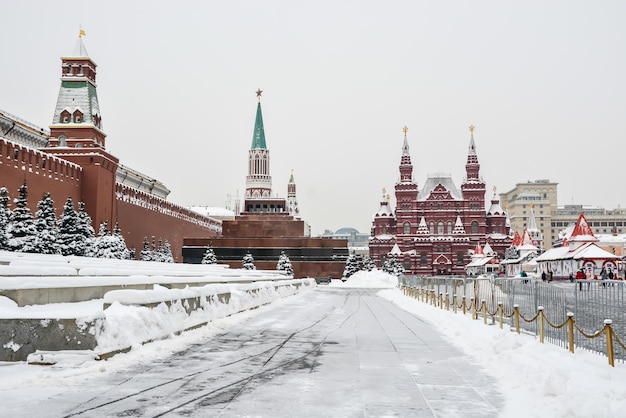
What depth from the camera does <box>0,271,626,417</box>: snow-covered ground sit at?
6.20 meters

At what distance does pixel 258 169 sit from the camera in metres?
115

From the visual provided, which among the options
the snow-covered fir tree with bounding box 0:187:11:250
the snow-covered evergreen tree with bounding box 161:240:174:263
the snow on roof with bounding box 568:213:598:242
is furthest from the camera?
the snow-covered evergreen tree with bounding box 161:240:174:263

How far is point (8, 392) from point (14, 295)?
3150 millimetres

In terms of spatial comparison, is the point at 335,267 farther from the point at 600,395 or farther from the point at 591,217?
the point at 591,217

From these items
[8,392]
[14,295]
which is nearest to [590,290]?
[8,392]

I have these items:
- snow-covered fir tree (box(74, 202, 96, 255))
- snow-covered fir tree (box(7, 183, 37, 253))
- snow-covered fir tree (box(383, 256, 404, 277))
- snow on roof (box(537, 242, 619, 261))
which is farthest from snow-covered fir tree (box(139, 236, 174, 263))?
snow on roof (box(537, 242, 619, 261))

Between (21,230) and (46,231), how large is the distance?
2.41m

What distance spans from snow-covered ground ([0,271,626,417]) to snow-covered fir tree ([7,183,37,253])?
2634 cm

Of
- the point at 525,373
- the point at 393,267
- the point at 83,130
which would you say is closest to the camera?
the point at 525,373

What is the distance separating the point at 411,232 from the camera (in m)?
99.4

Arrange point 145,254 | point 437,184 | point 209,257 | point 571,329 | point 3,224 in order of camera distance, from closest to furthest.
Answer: point 571,329 < point 3,224 < point 145,254 < point 209,257 < point 437,184

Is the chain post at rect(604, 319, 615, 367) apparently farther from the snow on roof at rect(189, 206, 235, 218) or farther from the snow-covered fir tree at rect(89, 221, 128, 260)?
the snow on roof at rect(189, 206, 235, 218)

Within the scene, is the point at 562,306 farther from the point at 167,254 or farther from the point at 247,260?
the point at 247,260

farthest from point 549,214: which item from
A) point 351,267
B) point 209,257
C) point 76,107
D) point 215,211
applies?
point 76,107
